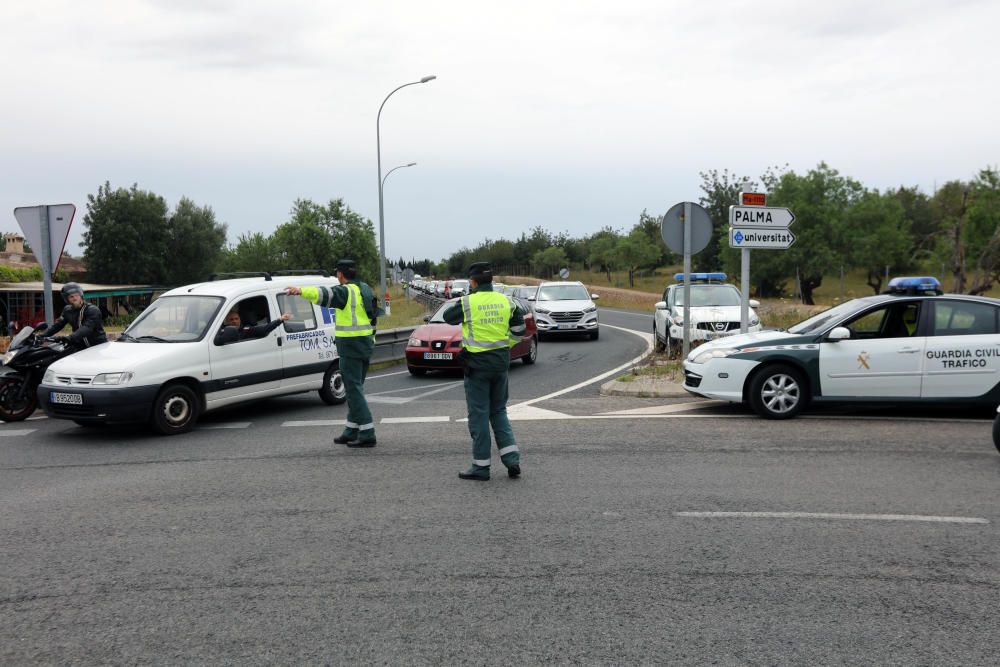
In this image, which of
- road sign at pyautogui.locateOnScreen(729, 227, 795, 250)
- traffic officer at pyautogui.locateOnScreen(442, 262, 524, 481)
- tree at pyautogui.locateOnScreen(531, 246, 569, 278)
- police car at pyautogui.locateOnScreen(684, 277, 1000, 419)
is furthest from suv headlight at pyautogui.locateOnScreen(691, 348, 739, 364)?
tree at pyautogui.locateOnScreen(531, 246, 569, 278)

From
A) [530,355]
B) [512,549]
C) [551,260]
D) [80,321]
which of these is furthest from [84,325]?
[551,260]

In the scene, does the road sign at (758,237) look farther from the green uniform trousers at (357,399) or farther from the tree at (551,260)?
the tree at (551,260)

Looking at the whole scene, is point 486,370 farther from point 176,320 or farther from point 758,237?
point 758,237

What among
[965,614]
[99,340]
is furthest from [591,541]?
[99,340]

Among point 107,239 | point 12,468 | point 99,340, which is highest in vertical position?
point 107,239

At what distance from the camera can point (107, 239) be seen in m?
68.9

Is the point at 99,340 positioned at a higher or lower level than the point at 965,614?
higher

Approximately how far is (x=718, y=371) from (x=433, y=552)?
592cm

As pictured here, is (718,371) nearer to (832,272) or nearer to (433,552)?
(433,552)

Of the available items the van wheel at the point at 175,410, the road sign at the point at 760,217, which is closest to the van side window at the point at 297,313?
the van wheel at the point at 175,410

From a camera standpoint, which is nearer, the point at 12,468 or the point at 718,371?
the point at 12,468

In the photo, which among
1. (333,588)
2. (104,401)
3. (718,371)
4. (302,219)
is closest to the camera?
(333,588)

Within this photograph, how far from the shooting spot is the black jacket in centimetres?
1047

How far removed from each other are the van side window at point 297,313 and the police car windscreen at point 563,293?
13.2 m
